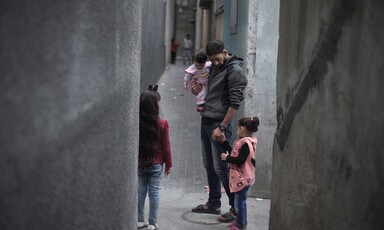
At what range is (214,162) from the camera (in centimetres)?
583

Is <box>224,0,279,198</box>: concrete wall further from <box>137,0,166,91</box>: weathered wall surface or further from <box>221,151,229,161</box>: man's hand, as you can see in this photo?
<box>137,0,166,91</box>: weathered wall surface

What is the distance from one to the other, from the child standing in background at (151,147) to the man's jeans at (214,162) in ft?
2.06

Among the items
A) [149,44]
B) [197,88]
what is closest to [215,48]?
[197,88]

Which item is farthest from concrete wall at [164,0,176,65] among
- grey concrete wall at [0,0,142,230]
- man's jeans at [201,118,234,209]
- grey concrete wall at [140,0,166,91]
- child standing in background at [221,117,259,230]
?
grey concrete wall at [0,0,142,230]

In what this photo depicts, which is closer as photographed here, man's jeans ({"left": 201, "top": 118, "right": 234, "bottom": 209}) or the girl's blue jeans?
the girl's blue jeans

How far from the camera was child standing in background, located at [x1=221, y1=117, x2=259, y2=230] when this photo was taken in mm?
5328

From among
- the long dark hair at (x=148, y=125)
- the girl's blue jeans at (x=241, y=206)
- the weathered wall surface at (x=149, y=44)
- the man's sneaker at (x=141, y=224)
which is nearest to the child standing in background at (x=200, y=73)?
the long dark hair at (x=148, y=125)

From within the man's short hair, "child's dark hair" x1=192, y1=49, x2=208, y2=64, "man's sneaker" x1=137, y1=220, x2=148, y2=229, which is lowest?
"man's sneaker" x1=137, y1=220, x2=148, y2=229

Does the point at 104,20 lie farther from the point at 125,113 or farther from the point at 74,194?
the point at 74,194

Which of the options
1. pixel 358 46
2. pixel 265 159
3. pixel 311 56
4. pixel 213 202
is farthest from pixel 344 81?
pixel 265 159

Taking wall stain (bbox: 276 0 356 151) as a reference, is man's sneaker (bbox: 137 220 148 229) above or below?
below

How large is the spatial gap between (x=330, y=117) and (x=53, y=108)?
1.60 meters

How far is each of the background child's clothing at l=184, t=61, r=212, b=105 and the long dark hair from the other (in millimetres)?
958

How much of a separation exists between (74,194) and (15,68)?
0.79 metres
